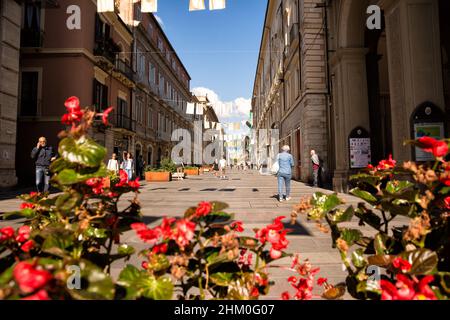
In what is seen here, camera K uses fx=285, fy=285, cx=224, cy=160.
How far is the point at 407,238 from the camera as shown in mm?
1065

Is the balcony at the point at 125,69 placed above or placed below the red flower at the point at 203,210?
above

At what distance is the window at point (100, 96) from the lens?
17031mm

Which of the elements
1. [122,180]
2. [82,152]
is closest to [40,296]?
[82,152]

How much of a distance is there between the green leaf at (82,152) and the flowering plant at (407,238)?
0.87 m

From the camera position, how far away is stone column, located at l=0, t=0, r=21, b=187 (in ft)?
35.9

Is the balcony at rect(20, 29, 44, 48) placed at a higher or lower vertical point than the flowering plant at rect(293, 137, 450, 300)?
higher

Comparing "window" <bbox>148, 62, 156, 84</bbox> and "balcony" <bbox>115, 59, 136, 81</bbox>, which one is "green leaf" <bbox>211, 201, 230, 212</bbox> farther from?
"window" <bbox>148, 62, 156, 84</bbox>

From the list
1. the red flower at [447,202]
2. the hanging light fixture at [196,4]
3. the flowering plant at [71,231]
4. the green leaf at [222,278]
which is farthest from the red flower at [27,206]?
the hanging light fixture at [196,4]

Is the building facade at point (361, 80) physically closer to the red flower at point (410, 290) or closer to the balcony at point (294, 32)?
the balcony at point (294, 32)

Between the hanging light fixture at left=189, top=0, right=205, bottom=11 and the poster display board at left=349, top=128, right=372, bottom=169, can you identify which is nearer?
the hanging light fixture at left=189, top=0, right=205, bottom=11

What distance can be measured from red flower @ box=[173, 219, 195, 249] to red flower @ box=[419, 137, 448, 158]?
95 centimetres

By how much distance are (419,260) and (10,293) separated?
1.21 meters

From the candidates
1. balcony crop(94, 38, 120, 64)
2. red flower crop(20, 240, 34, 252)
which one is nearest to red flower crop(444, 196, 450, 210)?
red flower crop(20, 240, 34, 252)
